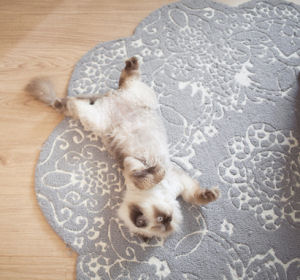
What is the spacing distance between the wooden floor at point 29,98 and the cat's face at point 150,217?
0.38 m

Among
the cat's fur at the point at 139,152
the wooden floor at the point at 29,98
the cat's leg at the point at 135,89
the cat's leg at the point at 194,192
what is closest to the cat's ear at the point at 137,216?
the cat's fur at the point at 139,152

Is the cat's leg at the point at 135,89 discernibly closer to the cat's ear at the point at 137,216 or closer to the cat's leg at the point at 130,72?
the cat's leg at the point at 130,72

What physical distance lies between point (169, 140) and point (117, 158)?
34 centimetres

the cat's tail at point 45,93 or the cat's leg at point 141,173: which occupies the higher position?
the cat's tail at point 45,93

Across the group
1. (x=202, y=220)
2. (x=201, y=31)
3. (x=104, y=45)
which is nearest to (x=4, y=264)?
(x=202, y=220)

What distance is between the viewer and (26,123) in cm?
171

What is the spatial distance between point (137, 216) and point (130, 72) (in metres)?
0.80

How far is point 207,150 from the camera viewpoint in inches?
63.9

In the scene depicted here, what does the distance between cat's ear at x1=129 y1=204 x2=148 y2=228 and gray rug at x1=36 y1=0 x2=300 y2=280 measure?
0.17m

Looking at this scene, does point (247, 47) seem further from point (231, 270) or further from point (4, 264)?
point (4, 264)

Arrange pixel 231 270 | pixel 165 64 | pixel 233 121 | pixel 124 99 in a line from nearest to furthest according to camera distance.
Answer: pixel 231 270 < pixel 124 99 < pixel 233 121 < pixel 165 64

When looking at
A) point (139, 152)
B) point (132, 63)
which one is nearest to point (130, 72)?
point (132, 63)

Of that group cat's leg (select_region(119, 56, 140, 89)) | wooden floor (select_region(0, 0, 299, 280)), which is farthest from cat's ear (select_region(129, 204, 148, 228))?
cat's leg (select_region(119, 56, 140, 89))

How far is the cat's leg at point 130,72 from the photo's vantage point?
1618mm
